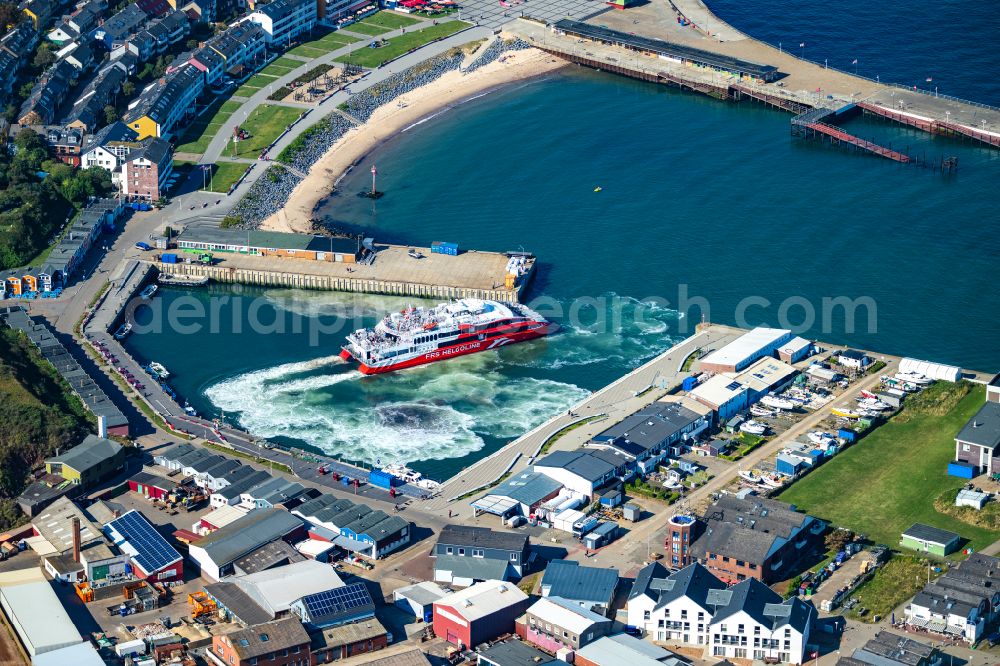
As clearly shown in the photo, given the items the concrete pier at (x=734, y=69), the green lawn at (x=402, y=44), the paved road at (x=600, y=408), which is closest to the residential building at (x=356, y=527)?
the paved road at (x=600, y=408)

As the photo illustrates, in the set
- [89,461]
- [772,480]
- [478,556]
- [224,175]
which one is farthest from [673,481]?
[224,175]

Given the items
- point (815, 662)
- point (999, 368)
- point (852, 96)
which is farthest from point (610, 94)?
point (815, 662)

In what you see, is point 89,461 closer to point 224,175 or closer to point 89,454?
point 89,454

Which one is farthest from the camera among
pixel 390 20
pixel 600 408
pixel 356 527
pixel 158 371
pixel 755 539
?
pixel 390 20

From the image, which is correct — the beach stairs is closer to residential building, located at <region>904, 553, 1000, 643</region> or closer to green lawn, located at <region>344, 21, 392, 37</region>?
green lawn, located at <region>344, 21, 392, 37</region>

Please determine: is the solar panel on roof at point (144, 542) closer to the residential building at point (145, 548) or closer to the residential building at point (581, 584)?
the residential building at point (145, 548)

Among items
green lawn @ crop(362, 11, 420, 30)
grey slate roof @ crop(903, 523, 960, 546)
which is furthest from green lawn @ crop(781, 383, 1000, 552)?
green lawn @ crop(362, 11, 420, 30)

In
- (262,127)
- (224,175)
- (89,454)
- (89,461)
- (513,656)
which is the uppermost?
(262,127)
